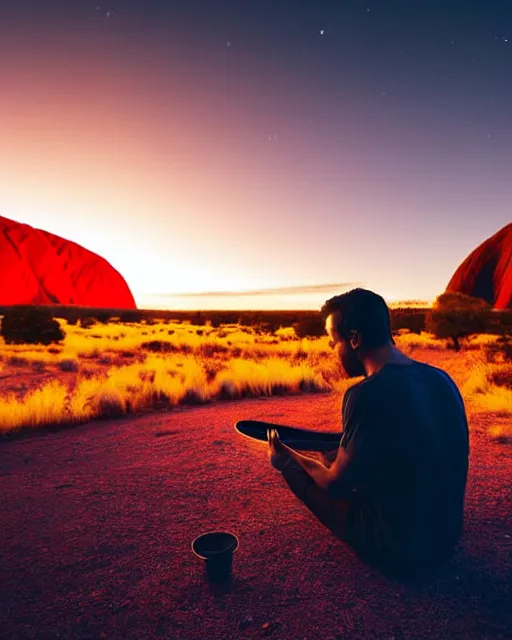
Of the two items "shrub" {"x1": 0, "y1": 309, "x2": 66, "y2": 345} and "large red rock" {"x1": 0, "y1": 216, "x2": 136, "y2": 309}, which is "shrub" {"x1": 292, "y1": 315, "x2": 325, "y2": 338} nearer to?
"shrub" {"x1": 0, "y1": 309, "x2": 66, "y2": 345}

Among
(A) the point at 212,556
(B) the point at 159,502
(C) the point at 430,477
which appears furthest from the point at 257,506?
(C) the point at 430,477

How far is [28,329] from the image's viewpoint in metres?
20.5

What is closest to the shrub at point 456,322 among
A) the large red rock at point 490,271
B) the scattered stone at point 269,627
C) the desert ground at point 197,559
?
the desert ground at point 197,559

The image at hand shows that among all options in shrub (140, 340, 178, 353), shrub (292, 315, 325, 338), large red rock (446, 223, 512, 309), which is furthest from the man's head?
large red rock (446, 223, 512, 309)

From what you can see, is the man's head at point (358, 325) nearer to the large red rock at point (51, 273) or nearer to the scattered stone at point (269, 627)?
the scattered stone at point (269, 627)

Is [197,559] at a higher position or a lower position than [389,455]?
lower

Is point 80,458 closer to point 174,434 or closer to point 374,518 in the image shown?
point 174,434

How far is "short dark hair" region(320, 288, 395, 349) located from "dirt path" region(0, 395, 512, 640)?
5.25 ft

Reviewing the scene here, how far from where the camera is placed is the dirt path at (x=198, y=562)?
2.48 m

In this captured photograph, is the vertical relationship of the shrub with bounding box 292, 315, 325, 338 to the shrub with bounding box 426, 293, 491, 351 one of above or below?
below

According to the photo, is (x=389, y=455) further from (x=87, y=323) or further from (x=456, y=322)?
(x=87, y=323)

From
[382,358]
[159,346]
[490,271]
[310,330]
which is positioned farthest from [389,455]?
[490,271]

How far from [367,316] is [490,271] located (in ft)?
227

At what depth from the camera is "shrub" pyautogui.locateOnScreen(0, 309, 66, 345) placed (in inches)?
806
